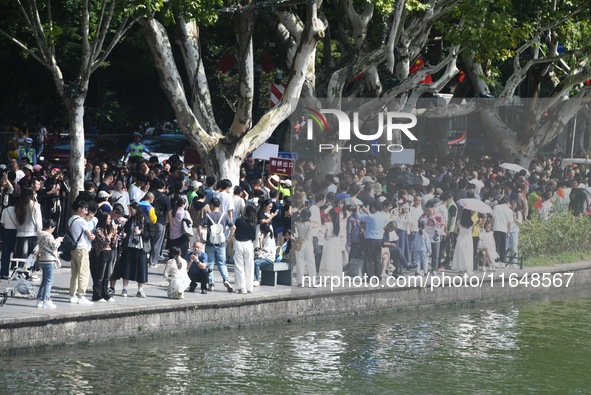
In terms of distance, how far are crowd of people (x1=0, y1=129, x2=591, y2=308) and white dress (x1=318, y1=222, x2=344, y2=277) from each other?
0.02 m

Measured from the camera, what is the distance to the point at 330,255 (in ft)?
65.0

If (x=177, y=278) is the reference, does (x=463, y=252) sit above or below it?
above

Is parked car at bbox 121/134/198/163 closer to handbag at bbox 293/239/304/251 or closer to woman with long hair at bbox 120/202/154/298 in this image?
handbag at bbox 293/239/304/251

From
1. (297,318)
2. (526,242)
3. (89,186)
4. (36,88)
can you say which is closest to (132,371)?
(297,318)

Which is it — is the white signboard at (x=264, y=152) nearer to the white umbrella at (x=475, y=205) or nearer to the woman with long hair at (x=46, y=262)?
the white umbrella at (x=475, y=205)

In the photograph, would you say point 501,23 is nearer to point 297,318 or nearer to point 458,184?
point 458,184

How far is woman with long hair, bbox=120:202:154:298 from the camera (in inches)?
690

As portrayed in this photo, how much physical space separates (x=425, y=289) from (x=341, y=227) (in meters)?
1.98

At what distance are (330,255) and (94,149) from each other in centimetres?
1560

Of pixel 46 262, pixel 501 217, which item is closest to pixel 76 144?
pixel 46 262

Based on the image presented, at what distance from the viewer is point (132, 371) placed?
14.9m

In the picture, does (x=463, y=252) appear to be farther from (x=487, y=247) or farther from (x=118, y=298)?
(x=118, y=298)

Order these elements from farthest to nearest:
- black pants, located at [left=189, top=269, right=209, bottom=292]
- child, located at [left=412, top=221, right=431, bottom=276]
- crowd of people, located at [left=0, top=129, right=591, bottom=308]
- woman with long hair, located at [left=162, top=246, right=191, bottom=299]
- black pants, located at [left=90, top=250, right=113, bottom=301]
→ child, located at [left=412, top=221, right=431, bottom=276] → black pants, located at [left=189, top=269, right=209, bottom=292] → crowd of people, located at [left=0, top=129, right=591, bottom=308] → woman with long hair, located at [left=162, top=246, right=191, bottom=299] → black pants, located at [left=90, top=250, right=113, bottom=301]

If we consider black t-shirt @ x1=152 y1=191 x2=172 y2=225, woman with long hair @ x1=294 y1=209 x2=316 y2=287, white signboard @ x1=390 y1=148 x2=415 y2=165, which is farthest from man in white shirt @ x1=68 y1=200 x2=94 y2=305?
white signboard @ x1=390 y1=148 x2=415 y2=165
